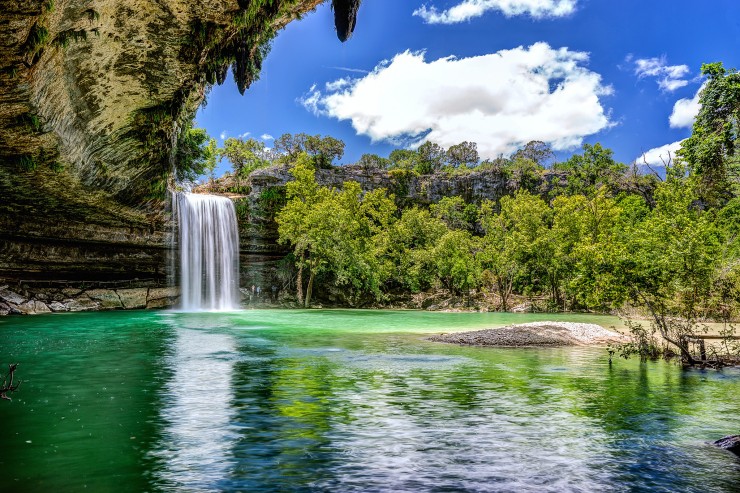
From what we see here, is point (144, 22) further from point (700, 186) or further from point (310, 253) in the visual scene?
point (700, 186)

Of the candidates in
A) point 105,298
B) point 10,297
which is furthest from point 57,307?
point 105,298

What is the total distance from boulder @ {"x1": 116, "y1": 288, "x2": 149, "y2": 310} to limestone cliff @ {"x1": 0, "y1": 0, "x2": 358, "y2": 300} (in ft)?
27.6

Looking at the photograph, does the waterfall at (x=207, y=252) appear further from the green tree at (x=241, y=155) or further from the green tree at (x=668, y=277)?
the green tree at (x=668, y=277)

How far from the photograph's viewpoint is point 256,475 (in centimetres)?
551

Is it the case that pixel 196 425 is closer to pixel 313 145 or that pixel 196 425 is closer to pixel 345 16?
pixel 345 16

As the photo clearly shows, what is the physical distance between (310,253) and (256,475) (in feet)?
118

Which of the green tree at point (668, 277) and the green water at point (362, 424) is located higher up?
the green tree at point (668, 277)

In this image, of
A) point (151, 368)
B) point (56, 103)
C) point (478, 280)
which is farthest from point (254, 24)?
point (478, 280)

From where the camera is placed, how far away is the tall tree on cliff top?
3456 centimetres

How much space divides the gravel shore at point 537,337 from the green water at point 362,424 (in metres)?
3.13

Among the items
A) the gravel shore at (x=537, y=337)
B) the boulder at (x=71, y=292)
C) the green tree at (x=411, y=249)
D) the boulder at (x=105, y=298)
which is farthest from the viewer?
the green tree at (x=411, y=249)

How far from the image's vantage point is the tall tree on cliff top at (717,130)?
34.6 m

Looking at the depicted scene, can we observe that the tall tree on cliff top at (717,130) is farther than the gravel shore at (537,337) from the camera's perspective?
Yes

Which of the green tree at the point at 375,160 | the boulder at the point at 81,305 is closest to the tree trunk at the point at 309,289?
the boulder at the point at 81,305
